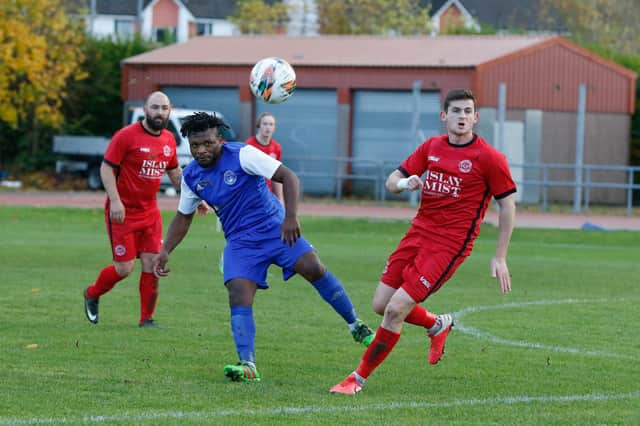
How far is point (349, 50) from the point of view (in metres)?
38.6

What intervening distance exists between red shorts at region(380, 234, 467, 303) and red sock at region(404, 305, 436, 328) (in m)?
0.41

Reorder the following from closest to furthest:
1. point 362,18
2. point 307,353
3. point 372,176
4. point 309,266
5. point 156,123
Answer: point 309,266, point 307,353, point 156,123, point 372,176, point 362,18

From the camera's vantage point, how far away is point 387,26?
2457 inches

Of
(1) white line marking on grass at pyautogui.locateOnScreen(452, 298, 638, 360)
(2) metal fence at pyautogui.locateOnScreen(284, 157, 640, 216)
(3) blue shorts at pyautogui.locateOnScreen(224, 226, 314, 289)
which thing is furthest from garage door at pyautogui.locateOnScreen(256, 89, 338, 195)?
(3) blue shorts at pyautogui.locateOnScreen(224, 226, 314, 289)

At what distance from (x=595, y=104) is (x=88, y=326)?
91.9 feet

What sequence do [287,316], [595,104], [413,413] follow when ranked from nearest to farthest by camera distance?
[413,413] < [287,316] < [595,104]

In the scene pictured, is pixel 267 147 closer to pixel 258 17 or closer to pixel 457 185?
pixel 457 185

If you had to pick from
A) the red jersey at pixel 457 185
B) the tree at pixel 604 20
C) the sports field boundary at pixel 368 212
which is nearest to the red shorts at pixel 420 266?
the red jersey at pixel 457 185

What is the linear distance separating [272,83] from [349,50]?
1065 inches

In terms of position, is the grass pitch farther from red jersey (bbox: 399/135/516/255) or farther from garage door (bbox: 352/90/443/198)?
garage door (bbox: 352/90/443/198)

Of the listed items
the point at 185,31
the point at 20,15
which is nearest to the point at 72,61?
the point at 20,15

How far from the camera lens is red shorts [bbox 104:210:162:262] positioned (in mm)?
11500

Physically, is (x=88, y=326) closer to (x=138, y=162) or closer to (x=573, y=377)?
(x=138, y=162)

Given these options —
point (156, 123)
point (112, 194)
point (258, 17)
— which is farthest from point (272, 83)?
point (258, 17)
